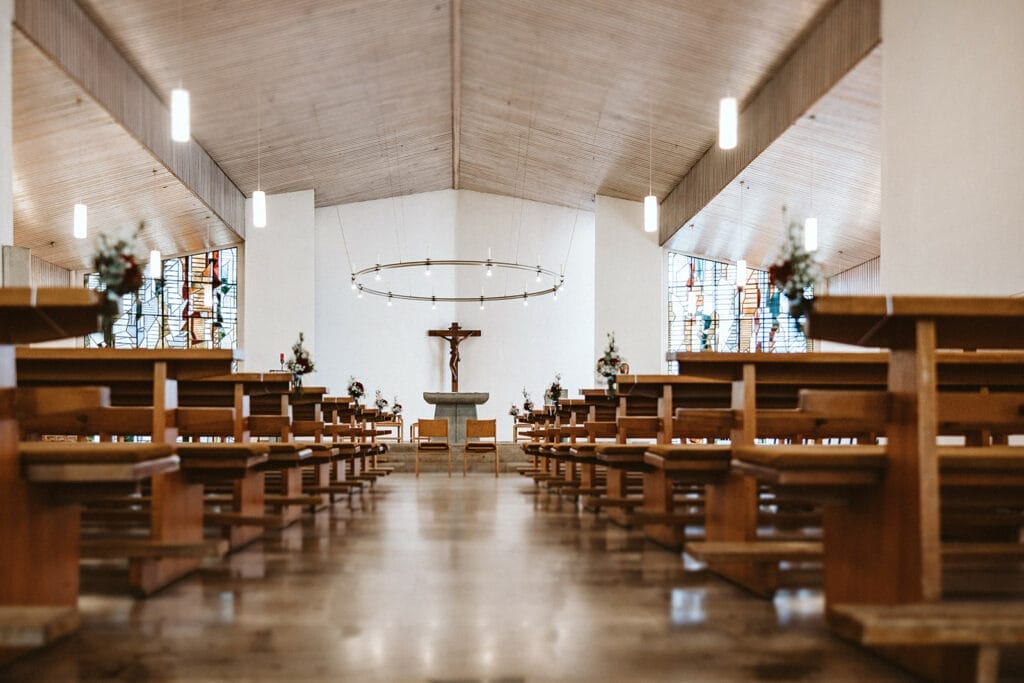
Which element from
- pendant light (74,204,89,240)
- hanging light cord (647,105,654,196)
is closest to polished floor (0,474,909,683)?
pendant light (74,204,89,240)

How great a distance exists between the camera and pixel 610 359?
4941 millimetres

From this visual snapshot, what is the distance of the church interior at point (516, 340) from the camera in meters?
2.01

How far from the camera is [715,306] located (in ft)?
45.9

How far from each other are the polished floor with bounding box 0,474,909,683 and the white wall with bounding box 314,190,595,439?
11171 mm

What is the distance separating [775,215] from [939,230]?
5.50m

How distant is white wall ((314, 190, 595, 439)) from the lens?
→ 1482cm

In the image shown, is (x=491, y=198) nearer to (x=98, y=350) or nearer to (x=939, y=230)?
(x=939, y=230)

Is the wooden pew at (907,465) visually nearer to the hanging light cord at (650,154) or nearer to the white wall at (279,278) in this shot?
the hanging light cord at (650,154)

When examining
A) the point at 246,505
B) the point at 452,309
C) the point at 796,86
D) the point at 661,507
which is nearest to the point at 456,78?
the point at 796,86

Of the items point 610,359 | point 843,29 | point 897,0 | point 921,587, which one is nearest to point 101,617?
point 921,587

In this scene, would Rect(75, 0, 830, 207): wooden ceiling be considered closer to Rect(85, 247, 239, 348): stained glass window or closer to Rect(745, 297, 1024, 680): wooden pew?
Rect(85, 247, 239, 348): stained glass window

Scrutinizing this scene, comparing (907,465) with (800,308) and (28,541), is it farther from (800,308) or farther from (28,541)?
(28,541)

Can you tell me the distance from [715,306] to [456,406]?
4.81 m

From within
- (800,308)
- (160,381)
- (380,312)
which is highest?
(380,312)
